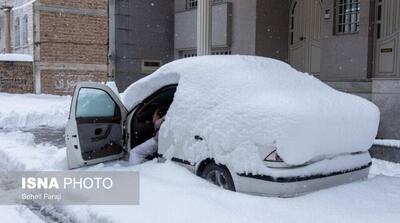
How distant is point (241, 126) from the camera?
5484mm

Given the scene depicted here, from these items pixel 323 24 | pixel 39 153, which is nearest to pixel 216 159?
pixel 39 153

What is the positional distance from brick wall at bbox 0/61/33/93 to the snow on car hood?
16892 millimetres

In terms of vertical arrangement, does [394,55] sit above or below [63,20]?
below

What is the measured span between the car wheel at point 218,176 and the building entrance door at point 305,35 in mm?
7943

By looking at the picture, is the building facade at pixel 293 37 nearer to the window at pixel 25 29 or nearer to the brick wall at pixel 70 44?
the brick wall at pixel 70 44

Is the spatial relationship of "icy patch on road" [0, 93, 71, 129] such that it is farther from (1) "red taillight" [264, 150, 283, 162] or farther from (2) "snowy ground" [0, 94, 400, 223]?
(1) "red taillight" [264, 150, 283, 162]

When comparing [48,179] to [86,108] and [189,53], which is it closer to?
[86,108]

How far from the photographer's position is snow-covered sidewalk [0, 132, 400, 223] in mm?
4871

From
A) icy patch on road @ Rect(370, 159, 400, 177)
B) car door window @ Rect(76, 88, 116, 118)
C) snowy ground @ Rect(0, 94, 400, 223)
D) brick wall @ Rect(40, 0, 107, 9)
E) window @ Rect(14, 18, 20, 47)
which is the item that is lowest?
icy patch on road @ Rect(370, 159, 400, 177)

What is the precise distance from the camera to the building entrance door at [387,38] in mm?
10953

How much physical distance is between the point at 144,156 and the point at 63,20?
18693mm

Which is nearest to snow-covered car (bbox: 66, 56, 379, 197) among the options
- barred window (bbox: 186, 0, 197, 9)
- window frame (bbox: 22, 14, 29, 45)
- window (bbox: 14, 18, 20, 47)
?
barred window (bbox: 186, 0, 197, 9)

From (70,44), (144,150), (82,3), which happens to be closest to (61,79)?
→ (70,44)

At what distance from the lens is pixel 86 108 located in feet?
22.8
